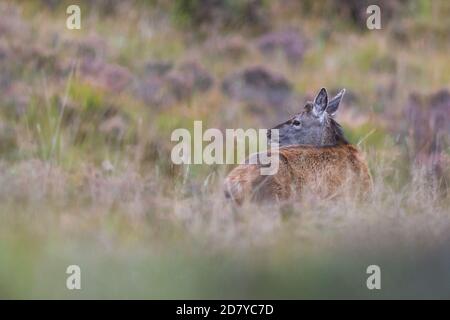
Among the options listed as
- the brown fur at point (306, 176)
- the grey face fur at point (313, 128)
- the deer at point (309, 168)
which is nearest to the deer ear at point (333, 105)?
the deer at point (309, 168)

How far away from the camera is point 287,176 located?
8891 millimetres

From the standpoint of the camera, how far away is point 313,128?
1024 cm

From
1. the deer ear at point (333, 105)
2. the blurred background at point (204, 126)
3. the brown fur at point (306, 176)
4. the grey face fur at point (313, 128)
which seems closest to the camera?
the blurred background at point (204, 126)

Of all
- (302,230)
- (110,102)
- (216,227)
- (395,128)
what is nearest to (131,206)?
(216,227)

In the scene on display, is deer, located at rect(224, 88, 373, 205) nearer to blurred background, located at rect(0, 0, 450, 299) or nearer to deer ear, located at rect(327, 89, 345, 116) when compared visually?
deer ear, located at rect(327, 89, 345, 116)

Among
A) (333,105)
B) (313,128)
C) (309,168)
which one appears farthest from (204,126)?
(309,168)

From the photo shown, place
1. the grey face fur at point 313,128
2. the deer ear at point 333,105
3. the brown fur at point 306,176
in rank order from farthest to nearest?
1. the deer ear at point 333,105
2. the grey face fur at point 313,128
3. the brown fur at point 306,176

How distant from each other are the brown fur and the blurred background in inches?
8.3

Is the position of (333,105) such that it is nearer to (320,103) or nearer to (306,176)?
(320,103)

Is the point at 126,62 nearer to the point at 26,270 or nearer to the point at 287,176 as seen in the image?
the point at 287,176

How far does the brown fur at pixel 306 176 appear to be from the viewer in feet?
28.3

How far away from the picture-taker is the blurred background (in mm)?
7301

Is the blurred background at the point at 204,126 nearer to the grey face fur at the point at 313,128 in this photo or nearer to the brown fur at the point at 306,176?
the brown fur at the point at 306,176

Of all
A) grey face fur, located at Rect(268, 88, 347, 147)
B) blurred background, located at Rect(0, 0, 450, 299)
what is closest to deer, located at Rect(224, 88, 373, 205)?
grey face fur, located at Rect(268, 88, 347, 147)
